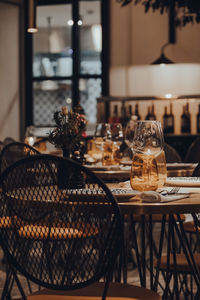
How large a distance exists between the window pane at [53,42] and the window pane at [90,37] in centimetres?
17

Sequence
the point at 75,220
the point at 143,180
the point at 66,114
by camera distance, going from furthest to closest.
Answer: the point at 66,114 < the point at 143,180 < the point at 75,220

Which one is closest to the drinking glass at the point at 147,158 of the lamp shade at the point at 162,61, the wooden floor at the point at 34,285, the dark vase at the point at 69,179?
the dark vase at the point at 69,179


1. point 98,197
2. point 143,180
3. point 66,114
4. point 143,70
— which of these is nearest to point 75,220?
point 98,197

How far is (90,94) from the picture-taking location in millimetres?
7730

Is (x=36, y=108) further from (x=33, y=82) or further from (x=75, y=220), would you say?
(x=75, y=220)

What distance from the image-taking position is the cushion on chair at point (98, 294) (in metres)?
1.78

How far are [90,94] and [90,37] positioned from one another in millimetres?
723

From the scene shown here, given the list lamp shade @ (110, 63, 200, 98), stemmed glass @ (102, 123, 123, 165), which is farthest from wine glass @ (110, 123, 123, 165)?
lamp shade @ (110, 63, 200, 98)

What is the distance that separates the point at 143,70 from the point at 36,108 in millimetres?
1537

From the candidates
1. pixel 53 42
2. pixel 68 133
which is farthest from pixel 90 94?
pixel 68 133

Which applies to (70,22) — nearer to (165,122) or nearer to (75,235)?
(165,122)

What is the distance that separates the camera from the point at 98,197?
1.72 metres

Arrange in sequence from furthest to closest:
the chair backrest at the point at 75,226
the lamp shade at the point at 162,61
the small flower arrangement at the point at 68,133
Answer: the lamp shade at the point at 162,61 → the small flower arrangement at the point at 68,133 → the chair backrest at the point at 75,226

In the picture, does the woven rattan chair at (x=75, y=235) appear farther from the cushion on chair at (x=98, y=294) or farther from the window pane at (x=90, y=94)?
the window pane at (x=90, y=94)
